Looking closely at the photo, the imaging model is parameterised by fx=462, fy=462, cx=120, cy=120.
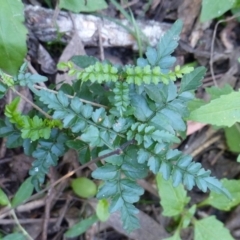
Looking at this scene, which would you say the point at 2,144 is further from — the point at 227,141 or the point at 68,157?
the point at 227,141

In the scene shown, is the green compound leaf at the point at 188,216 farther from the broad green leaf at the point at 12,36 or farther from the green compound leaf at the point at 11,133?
the broad green leaf at the point at 12,36

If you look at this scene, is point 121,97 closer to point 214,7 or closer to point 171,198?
point 171,198

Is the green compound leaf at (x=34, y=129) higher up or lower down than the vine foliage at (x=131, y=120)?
lower down

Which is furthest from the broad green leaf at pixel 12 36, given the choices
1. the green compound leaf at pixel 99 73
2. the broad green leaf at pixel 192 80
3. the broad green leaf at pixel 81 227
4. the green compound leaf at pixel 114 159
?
the broad green leaf at pixel 81 227

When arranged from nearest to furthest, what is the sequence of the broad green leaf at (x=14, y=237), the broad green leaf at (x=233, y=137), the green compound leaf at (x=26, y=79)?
the green compound leaf at (x=26, y=79) → the broad green leaf at (x=14, y=237) → the broad green leaf at (x=233, y=137)

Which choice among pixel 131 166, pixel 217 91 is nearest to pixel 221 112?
pixel 217 91

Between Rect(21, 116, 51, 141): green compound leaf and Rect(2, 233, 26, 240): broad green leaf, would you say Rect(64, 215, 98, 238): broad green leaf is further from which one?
Rect(21, 116, 51, 141): green compound leaf
